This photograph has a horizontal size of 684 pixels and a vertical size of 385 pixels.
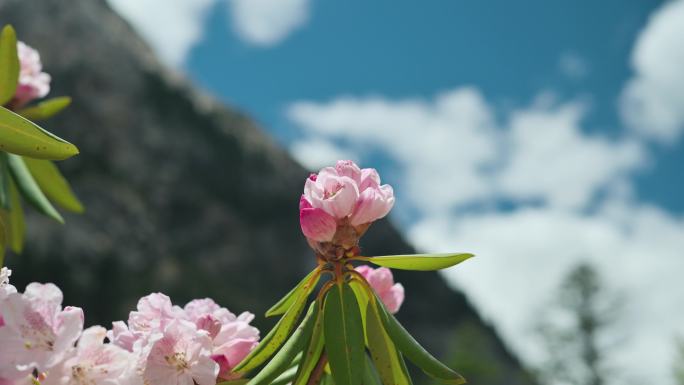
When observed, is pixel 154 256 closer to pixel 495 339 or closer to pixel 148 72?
pixel 148 72

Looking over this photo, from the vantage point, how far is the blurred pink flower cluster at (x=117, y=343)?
89 centimetres

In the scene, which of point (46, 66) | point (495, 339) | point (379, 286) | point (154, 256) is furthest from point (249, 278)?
point (379, 286)

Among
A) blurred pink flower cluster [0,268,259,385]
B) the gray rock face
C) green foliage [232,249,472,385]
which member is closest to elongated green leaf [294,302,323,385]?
green foliage [232,249,472,385]

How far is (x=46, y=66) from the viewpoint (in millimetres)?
34969

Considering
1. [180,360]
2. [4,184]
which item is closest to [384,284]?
[180,360]

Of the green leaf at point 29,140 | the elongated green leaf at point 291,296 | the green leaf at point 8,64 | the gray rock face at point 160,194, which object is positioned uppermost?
the gray rock face at point 160,194

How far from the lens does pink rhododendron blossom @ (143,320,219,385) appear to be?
3.48ft

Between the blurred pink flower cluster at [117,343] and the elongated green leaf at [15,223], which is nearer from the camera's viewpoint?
the blurred pink flower cluster at [117,343]

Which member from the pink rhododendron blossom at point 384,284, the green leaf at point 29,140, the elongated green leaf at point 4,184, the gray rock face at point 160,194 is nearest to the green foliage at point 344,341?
the pink rhododendron blossom at point 384,284

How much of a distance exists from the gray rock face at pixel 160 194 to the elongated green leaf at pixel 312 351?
2839cm

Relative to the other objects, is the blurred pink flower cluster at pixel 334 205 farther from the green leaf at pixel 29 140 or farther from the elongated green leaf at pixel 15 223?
the elongated green leaf at pixel 15 223

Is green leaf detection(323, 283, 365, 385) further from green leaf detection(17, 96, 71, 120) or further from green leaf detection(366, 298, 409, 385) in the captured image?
green leaf detection(17, 96, 71, 120)

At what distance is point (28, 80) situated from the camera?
2127mm

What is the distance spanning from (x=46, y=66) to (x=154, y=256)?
385 inches
